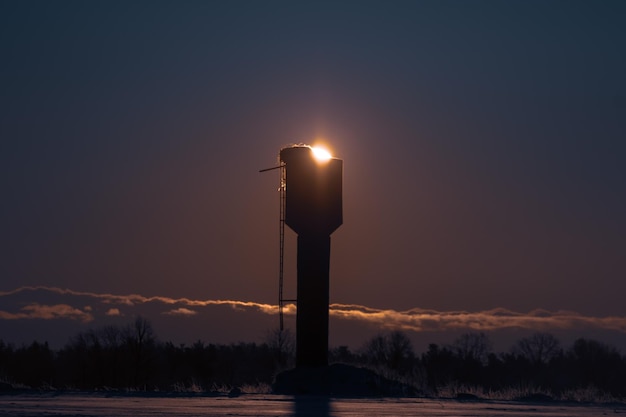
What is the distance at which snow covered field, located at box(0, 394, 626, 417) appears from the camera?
19.7 meters

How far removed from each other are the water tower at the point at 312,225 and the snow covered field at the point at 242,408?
12.7 m

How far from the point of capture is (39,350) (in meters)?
100

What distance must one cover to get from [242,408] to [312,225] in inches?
741

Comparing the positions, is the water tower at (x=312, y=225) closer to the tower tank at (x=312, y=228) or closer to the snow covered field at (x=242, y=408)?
the tower tank at (x=312, y=228)

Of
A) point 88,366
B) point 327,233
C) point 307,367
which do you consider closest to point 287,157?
point 327,233

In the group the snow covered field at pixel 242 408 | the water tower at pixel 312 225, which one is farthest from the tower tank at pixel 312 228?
the snow covered field at pixel 242 408

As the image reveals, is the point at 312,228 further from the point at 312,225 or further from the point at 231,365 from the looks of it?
the point at 231,365

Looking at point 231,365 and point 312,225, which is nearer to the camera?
point 312,225

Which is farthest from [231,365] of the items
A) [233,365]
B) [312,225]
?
[312,225]

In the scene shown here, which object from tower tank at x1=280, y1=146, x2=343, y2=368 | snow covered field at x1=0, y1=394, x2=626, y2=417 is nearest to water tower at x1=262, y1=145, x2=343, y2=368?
tower tank at x1=280, y1=146, x2=343, y2=368

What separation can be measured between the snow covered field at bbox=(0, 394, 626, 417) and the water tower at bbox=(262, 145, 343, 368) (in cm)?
1267

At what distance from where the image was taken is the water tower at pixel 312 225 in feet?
129

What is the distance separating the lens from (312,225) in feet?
131

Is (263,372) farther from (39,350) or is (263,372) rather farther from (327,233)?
(327,233)
